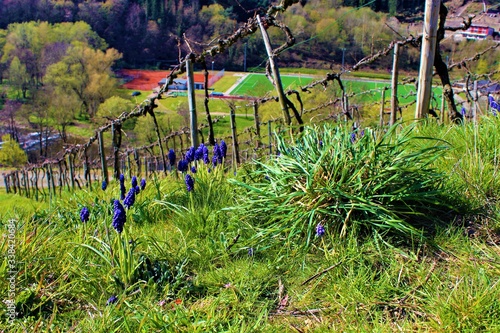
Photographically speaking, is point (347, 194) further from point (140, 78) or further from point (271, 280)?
point (140, 78)

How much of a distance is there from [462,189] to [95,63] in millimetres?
91534

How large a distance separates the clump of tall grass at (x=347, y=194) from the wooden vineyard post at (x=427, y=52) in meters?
2.02

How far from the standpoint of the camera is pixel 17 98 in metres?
79.4

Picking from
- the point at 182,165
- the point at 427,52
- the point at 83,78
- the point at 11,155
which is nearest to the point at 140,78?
the point at 83,78

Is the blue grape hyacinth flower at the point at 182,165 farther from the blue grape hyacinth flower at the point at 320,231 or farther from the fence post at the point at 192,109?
the blue grape hyacinth flower at the point at 320,231

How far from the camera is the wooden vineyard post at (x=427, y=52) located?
5.16 m

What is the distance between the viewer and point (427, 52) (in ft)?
17.3

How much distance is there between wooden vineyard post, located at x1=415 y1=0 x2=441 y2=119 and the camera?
516 centimetres

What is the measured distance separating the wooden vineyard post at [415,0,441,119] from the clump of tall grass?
202 cm

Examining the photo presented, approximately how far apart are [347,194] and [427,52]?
2.86m

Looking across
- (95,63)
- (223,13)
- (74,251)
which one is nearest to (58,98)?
(95,63)

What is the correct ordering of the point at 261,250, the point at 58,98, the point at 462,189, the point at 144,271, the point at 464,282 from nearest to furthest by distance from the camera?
the point at 464,282
the point at 144,271
the point at 261,250
the point at 462,189
the point at 58,98

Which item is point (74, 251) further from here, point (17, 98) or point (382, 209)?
point (17, 98)

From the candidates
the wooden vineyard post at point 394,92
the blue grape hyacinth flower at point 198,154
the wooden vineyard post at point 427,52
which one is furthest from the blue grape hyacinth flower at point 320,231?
the wooden vineyard post at point 394,92
